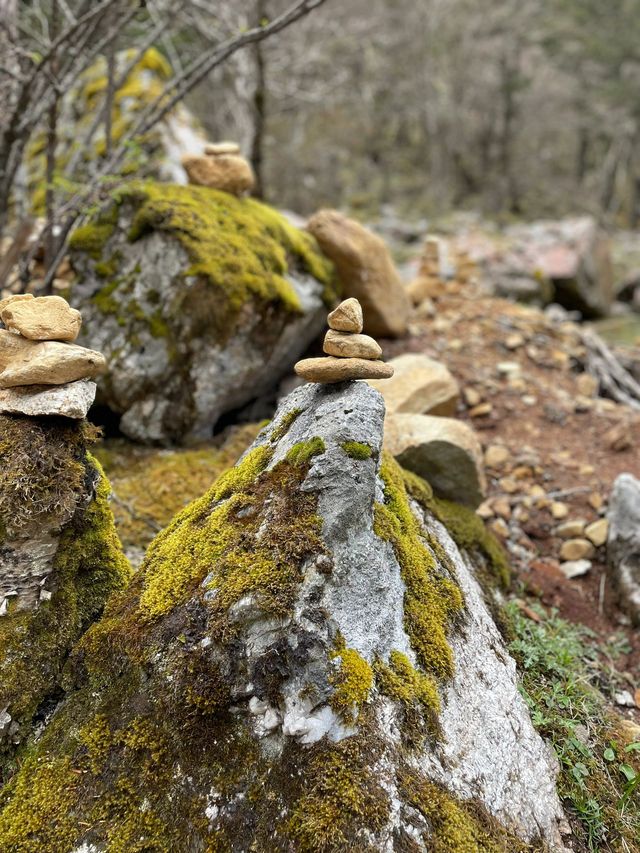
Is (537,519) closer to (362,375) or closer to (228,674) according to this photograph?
(362,375)

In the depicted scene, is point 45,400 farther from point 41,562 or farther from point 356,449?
point 356,449

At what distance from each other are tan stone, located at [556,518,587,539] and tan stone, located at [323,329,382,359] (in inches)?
107

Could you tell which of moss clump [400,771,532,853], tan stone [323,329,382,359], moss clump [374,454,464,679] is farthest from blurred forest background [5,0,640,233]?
moss clump [400,771,532,853]

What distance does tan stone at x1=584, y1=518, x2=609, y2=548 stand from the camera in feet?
15.2

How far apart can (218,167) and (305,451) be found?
4.17 meters

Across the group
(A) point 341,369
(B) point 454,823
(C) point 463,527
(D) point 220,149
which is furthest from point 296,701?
(D) point 220,149

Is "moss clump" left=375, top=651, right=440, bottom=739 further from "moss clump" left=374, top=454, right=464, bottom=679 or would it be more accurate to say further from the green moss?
the green moss

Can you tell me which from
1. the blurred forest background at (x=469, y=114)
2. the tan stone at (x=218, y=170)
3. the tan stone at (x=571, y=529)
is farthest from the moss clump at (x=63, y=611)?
the blurred forest background at (x=469, y=114)

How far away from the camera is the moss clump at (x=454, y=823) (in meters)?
2.09

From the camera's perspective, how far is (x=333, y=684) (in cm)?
226

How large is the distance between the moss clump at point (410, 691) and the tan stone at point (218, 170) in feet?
16.3

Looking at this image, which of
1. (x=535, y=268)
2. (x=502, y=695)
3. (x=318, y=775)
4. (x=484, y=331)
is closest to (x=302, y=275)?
(x=484, y=331)

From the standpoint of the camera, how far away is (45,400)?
2.70 metres

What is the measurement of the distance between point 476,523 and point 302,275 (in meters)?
3.29
